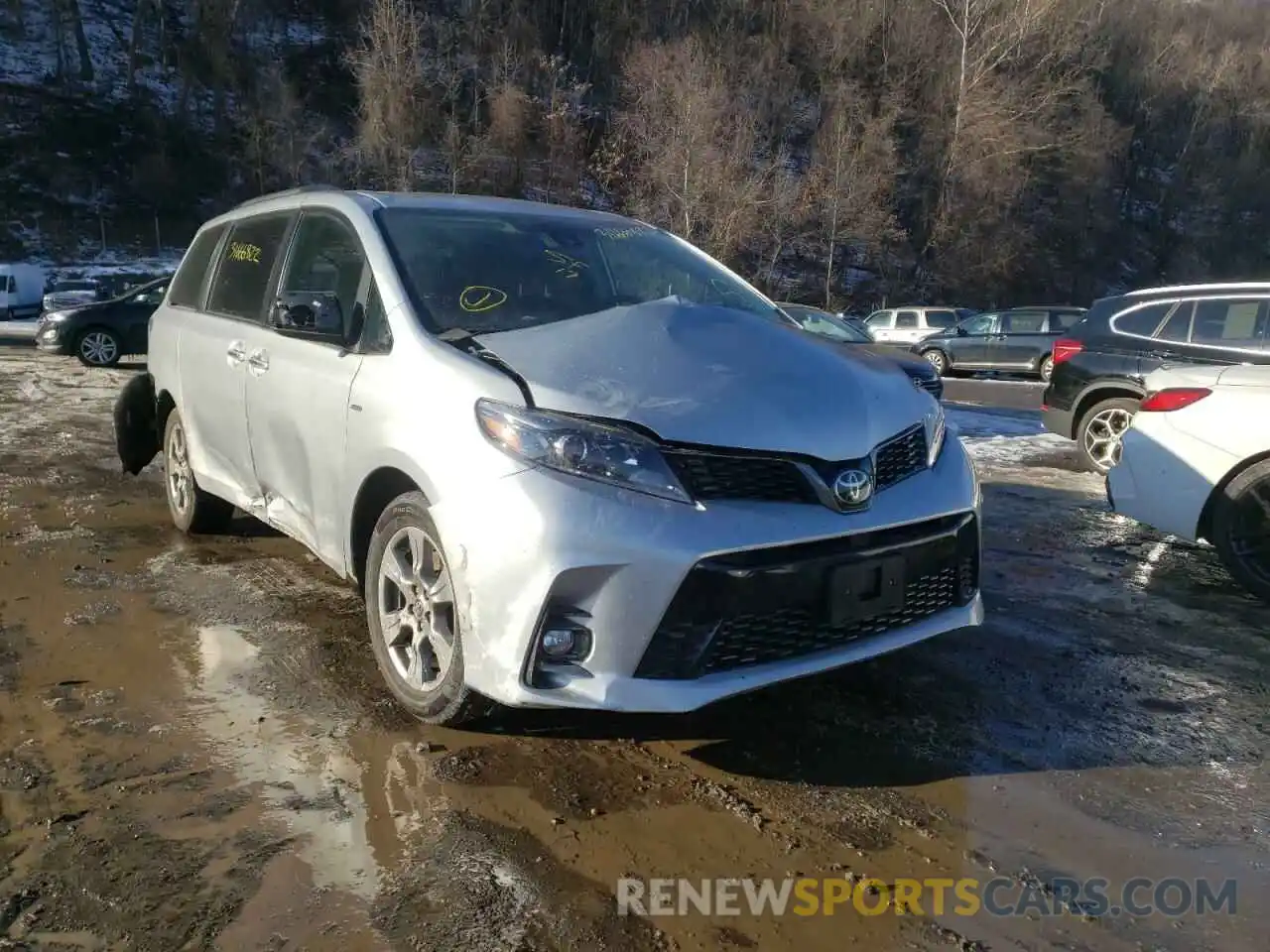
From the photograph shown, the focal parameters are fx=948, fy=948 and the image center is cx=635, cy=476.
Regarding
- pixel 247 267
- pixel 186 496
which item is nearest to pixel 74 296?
pixel 186 496

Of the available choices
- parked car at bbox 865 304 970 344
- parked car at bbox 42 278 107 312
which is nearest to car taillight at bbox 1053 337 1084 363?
parked car at bbox 865 304 970 344

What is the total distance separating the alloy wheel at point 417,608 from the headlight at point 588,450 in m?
0.45

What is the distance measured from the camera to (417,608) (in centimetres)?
307

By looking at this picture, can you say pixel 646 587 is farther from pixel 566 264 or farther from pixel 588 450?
pixel 566 264

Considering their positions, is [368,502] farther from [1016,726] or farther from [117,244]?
[117,244]

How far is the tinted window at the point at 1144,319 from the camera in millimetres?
8508

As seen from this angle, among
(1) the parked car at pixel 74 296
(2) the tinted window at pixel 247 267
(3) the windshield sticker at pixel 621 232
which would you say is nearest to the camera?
(3) the windshield sticker at pixel 621 232

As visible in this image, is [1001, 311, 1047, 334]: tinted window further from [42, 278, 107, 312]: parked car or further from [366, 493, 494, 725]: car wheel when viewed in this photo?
[42, 278, 107, 312]: parked car

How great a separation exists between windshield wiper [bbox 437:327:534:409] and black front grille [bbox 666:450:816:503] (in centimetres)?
48

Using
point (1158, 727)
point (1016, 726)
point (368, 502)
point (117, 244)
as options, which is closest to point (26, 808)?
point (368, 502)

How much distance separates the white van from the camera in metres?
27.5

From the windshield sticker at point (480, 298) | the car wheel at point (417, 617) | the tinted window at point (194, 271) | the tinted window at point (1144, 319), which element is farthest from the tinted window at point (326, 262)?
the tinted window at point (1144, 319)

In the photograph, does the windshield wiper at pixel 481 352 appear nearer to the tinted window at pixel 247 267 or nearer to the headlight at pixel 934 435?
the headlight at pixel 934 435

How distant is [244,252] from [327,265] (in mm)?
1077
